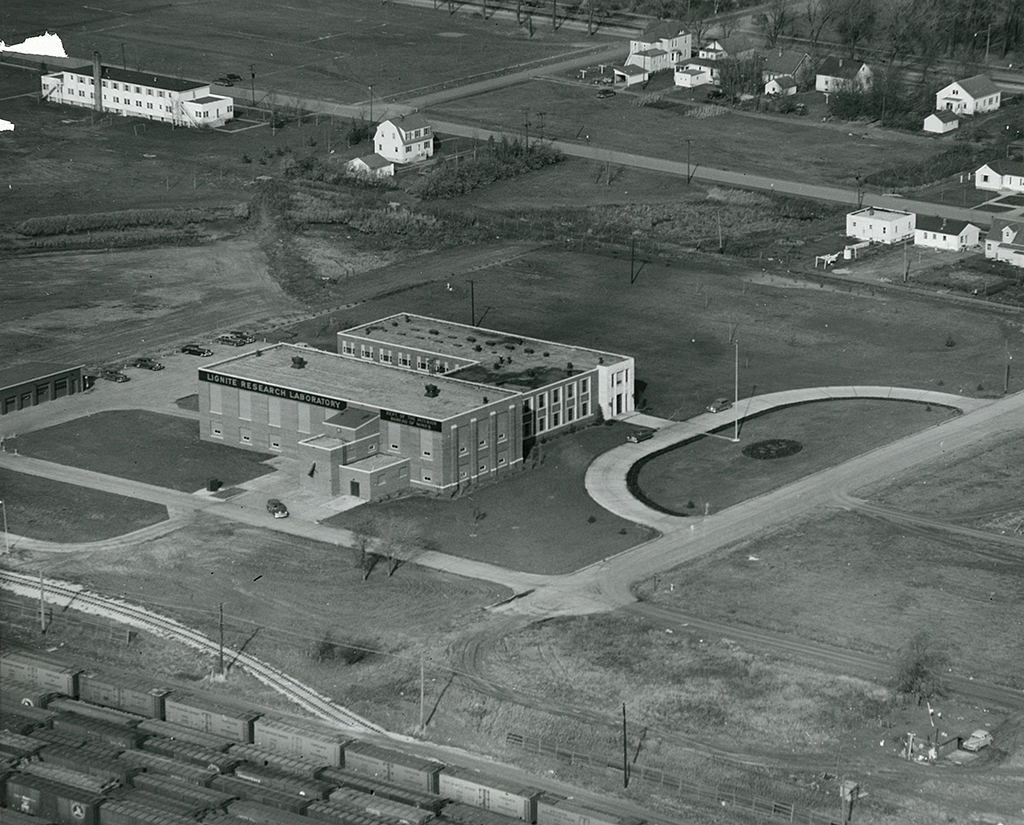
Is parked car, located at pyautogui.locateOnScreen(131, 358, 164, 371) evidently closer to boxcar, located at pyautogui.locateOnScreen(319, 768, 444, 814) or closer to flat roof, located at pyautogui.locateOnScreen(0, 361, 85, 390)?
flat roof, located at pyautogui.locateOnScreen(0, 361, 85, 390)

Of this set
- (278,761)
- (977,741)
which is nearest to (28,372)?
(278,761)

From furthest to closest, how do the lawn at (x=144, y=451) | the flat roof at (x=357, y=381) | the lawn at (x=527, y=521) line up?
the flat roof at (x=357, y=381), the lawn at (x=144, y=451), the lawn at (x=527, y=521)

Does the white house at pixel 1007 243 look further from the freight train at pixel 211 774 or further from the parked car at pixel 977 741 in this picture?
the freight train at pixel 211 774

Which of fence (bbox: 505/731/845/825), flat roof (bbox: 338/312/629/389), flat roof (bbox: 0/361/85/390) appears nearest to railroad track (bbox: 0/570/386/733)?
fence (bbox: 505/731/845/825)

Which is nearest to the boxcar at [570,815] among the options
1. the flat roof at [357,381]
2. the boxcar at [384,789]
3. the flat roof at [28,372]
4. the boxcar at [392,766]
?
the boxcar at [384,789]

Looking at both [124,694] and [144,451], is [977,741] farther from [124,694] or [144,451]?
Answer: [144,451]

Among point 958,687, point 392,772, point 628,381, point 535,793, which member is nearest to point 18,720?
point 392,772

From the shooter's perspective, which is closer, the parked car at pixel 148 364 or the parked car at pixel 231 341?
the parked car at pixel 148 364
